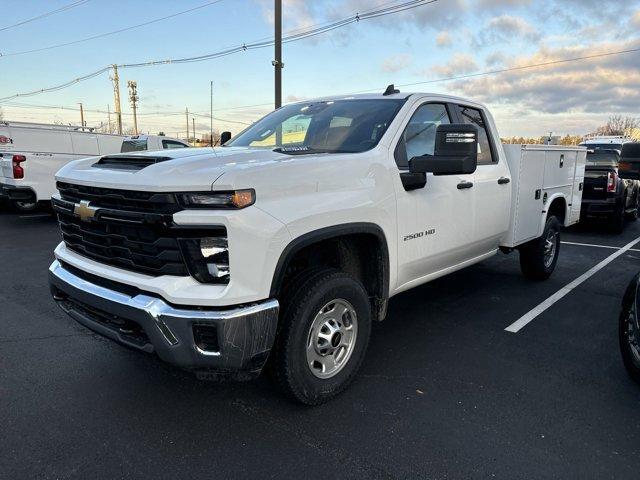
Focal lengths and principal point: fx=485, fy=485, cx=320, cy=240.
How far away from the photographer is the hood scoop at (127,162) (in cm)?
279

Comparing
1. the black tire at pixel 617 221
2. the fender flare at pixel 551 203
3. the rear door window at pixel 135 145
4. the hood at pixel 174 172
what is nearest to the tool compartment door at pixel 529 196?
the fender flare at pixel 551 203

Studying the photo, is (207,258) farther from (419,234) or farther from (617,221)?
(617,221)

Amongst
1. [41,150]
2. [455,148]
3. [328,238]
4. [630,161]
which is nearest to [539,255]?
[630,161]

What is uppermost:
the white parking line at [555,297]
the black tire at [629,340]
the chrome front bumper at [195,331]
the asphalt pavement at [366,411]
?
the chrome front bumper at [195,331]

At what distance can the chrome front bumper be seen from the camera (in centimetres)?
240

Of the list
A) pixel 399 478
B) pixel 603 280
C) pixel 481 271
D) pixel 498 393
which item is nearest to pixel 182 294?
pixel 399 478

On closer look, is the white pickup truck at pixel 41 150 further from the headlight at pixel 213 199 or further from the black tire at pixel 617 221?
the black tire at pixel 617 221

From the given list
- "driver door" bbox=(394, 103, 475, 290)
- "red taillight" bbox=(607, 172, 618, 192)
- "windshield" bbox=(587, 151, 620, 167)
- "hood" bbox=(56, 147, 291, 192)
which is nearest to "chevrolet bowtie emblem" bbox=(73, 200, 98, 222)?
"hood" bbox=(56, 147, 291, 192)

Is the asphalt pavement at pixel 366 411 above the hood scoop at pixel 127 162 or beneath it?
beneath

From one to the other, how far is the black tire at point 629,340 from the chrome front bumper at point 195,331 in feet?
8.06

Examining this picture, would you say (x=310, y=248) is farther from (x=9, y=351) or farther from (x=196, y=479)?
(x=9, y=351)

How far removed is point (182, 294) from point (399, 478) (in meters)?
1.41

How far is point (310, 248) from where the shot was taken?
3.04 meters

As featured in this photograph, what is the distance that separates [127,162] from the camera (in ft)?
9.68
